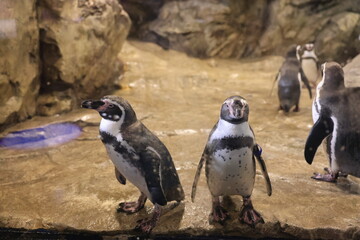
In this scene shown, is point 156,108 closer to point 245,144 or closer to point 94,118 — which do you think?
point 94,118

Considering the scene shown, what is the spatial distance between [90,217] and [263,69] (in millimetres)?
5806

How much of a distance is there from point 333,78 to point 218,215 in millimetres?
1215

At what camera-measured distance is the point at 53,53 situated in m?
4.34

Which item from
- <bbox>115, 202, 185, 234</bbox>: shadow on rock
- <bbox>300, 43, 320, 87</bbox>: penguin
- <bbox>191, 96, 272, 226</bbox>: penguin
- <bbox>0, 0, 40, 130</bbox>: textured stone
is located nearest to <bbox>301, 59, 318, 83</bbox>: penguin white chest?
<bbox>300, 43, 320, 87</bbox>: penguin

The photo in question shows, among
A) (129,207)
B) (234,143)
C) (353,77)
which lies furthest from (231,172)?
(353,77)

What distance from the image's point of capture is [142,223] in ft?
6.20

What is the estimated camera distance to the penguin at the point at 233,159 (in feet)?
5.92

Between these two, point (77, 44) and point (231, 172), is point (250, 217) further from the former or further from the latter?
point (77, 44)

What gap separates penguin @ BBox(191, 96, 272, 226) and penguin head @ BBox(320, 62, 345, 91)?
84 cm

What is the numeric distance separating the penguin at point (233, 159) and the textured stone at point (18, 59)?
101 inches

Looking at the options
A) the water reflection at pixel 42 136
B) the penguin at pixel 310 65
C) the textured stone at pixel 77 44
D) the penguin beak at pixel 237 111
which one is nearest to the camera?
the penguin beak at pixel 237 111

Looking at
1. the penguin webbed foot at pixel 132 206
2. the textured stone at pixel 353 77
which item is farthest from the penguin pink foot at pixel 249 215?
the textured stone at pixel 353 77

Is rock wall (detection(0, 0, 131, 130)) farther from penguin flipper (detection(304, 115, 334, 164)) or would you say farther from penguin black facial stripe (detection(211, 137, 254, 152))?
penguin flipper (detection(304, 115, 334, 164))

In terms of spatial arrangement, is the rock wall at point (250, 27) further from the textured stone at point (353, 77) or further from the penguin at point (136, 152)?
the penguin at point (136, 152)
